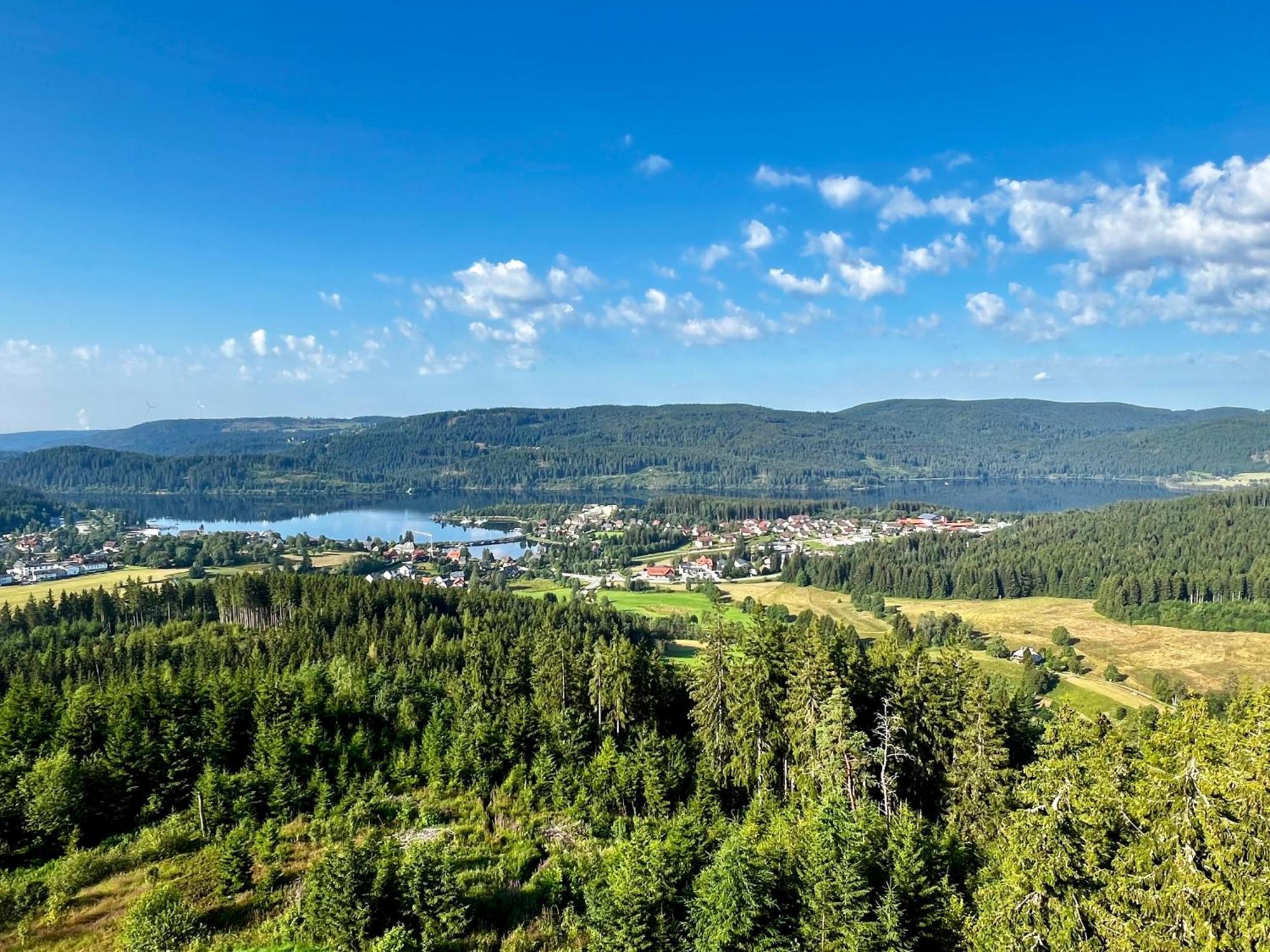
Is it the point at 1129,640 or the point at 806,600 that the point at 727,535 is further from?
the point at 1129,640

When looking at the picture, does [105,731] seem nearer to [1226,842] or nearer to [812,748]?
[812,748]

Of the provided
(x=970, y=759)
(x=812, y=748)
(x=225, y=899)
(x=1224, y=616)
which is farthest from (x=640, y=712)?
(x=1224, y=616)

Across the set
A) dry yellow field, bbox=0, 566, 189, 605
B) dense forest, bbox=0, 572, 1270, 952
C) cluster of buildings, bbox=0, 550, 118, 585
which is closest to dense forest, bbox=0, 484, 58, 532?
cluster of buildings, bbox=0, 550, 118, 585

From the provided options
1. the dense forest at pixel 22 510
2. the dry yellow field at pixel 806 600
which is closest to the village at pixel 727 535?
the dry yellow field at pixel 806 600

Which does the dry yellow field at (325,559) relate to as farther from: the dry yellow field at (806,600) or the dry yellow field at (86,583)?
the dry yellow field at (806,600)

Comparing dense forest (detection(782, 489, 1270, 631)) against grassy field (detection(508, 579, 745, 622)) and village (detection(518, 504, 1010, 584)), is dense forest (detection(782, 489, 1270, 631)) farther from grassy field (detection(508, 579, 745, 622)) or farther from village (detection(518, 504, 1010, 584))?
grassy field (detection(508, 579, 745, 622))
